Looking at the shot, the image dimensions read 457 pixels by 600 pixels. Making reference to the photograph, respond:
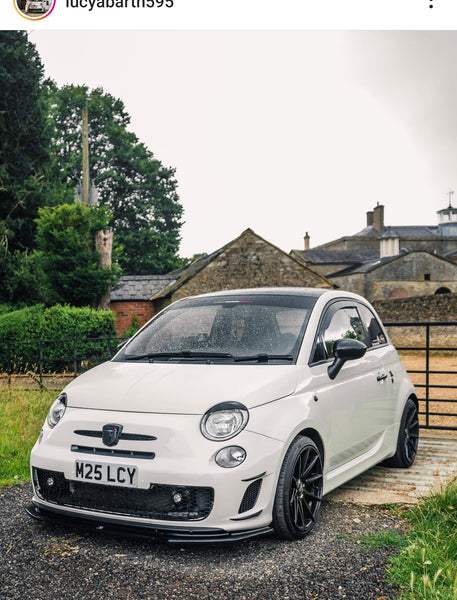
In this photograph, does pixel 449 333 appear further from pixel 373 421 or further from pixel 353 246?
pixel 353 246

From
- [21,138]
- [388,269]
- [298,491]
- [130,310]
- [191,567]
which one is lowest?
[191,567]

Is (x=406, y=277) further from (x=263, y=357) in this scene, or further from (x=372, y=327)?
(x=263, y=357)

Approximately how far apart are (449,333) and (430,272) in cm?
2813

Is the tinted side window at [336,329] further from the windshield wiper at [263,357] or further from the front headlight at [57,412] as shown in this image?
the front headlight at [57,412]

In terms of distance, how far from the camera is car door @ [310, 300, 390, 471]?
465 cm

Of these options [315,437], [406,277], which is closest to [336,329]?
[315,437]

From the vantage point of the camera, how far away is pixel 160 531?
376cm

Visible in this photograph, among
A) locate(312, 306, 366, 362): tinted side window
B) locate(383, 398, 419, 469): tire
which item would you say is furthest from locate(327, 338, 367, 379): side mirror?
locate(383, 398, 419, 469): tire

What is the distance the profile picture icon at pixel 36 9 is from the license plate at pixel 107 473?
16.0ft

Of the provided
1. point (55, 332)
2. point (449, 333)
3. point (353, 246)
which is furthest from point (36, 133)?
point (353, 246)

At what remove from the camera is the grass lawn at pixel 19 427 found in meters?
6.28

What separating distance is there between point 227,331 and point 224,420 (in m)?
1.25

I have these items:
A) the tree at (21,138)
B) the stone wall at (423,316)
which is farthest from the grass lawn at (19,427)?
the stone wall at (423,316)

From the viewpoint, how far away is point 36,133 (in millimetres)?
29672
